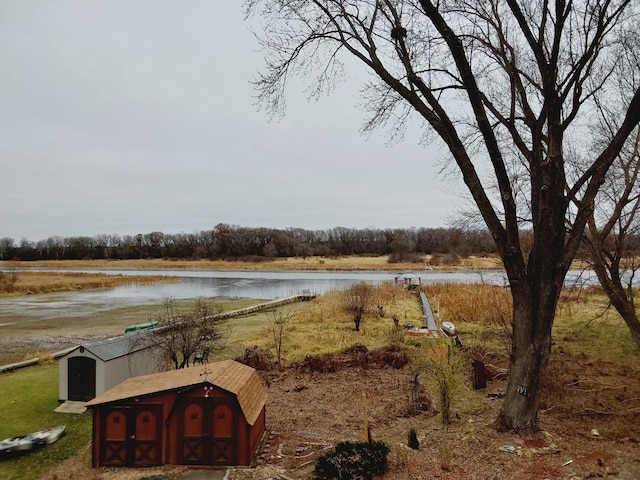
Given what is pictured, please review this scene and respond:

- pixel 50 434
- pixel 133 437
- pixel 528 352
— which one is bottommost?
pixel 50 434

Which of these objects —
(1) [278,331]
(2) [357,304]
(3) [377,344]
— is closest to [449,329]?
(3) [377,344]

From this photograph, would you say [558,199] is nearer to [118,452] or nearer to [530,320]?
[530,320]

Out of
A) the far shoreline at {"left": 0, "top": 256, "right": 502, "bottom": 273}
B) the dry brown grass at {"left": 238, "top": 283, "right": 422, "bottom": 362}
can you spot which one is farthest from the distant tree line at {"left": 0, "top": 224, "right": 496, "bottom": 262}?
the dry brown grass at {"left": 238, "top": 283, "right": 422, "bottom": 362}

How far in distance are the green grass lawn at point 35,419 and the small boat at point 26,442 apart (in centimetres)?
12

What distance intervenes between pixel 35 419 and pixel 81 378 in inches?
50.9

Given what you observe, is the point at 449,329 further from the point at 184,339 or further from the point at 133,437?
the point at 133,437

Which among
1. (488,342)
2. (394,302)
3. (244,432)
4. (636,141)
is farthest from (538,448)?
(394,302)

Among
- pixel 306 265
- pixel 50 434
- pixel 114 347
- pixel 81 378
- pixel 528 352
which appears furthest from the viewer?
pixel 306 265

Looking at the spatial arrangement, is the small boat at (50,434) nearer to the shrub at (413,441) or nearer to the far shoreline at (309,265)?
the shrub at (413,441)

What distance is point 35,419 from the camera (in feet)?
35.1

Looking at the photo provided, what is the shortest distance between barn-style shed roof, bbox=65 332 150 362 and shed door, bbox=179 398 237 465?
460cm

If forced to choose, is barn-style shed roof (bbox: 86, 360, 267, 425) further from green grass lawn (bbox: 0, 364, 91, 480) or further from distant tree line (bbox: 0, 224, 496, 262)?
distant tree line (bbox: 0, 224, 496, 262)

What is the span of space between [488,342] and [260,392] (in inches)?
422

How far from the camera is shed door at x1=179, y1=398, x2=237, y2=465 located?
8.05 meters
